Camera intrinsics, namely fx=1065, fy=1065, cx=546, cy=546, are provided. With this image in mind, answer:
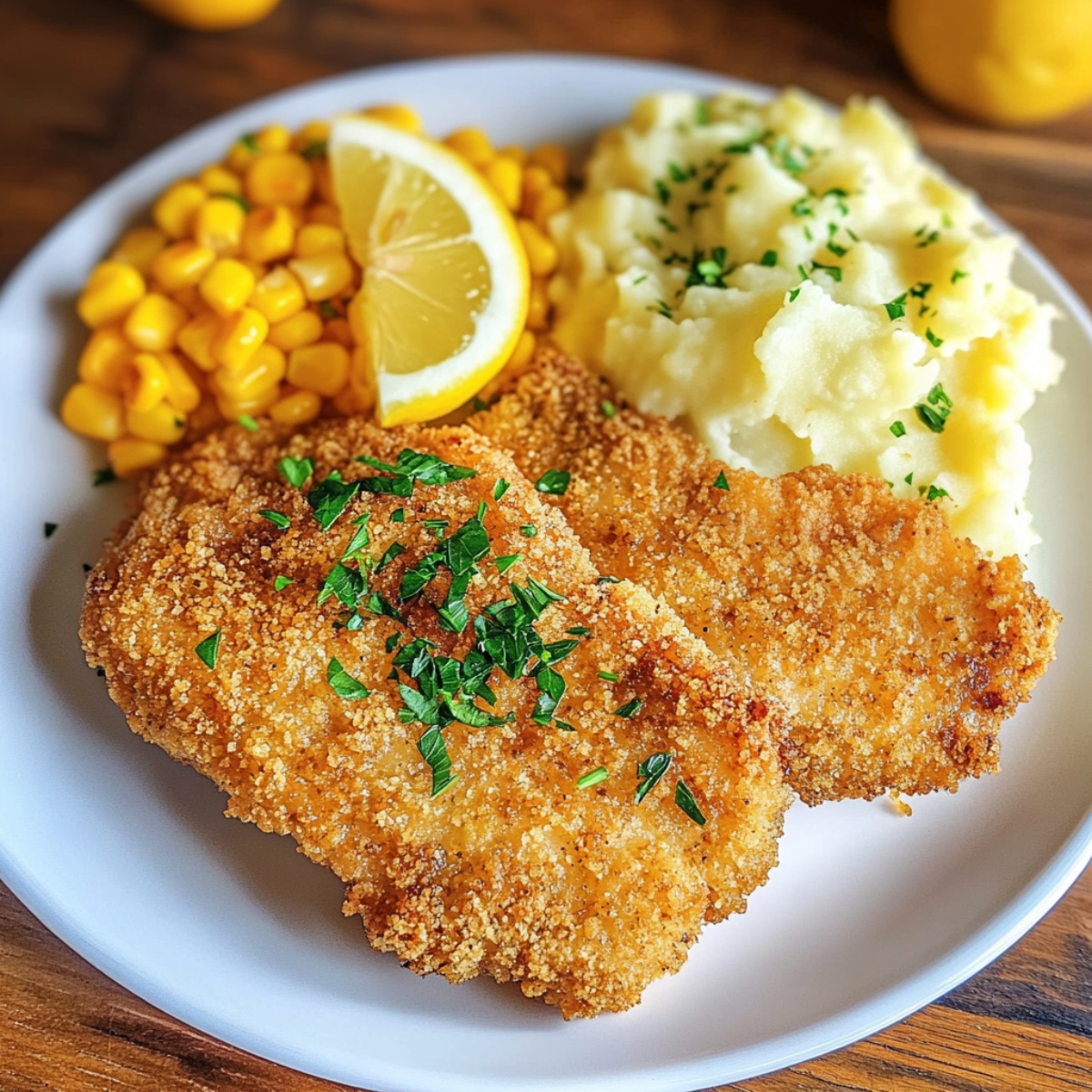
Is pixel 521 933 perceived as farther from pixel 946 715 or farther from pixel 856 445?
pixel 856 445

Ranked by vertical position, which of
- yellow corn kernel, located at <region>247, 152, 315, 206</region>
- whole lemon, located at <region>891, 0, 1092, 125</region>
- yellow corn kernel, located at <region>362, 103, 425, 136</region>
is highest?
whole lemon, located at <region>891, 0, 1092, 125</region>

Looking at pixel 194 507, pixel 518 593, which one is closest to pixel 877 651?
pixel 518 593

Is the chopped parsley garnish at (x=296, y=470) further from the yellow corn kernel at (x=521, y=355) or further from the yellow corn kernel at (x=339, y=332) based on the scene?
the yellow corn kernel at (x=521, y=355)

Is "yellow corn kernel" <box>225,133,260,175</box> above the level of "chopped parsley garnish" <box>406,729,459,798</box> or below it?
above

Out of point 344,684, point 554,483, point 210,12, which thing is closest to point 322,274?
point 554,483

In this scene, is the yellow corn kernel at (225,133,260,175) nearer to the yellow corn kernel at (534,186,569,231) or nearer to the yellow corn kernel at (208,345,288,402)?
the yellow corn kernel at (208,345,288,402)

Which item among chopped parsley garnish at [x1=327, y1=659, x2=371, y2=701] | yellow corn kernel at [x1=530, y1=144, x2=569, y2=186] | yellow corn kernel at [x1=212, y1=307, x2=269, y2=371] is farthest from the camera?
yellow corn kernel at [x1=530, y1=144, x2=569, y2=186]

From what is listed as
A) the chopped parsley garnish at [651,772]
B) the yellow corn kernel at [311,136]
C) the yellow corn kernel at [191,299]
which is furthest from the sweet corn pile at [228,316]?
the chopped parsley garnish at [651,772]

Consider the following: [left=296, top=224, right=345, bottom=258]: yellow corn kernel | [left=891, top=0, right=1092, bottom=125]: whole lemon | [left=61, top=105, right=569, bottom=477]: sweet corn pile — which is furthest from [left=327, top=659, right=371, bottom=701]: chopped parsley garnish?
[left=891, top=0, right=1092, bottom=125]: whole lemon
